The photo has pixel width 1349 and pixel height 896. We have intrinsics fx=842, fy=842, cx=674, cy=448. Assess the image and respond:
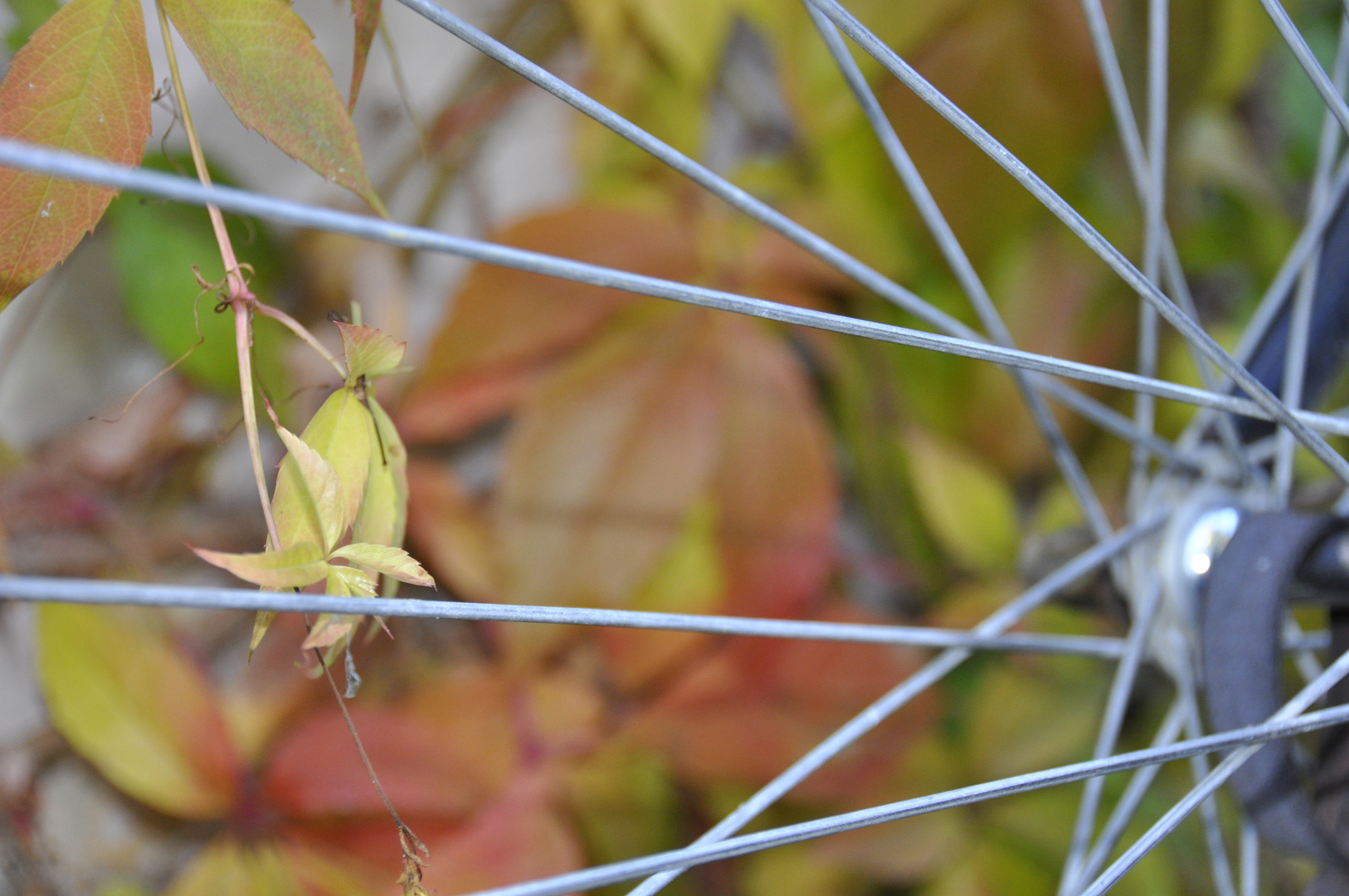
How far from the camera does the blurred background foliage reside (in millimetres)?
323

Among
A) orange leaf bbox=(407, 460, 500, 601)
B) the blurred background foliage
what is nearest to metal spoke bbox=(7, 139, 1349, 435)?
the blurred background foliage

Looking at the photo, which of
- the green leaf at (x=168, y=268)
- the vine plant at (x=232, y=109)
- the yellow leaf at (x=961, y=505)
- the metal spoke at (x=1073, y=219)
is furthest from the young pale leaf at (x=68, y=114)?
the yellow leaf at (x=961, y=505)

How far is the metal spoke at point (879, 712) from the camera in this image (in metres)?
0.14

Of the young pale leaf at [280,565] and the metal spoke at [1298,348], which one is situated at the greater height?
the metal spoke at [1298,348]

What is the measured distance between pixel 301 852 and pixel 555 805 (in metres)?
0.09

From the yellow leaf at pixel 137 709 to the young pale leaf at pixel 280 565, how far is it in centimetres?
25

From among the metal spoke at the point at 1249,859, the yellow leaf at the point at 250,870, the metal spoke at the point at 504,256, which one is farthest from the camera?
the yellow leaf at the point at 250,870

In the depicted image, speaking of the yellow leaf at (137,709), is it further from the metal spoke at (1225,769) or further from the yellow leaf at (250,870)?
the metal spoke at (1225,769)

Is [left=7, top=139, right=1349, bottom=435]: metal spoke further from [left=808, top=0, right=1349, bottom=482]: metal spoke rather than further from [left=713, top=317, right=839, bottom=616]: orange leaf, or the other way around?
[left=713, top=317, right=839, bottom=616]: orange leaf

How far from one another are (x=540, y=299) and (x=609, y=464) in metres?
0.08

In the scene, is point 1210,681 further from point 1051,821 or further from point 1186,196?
point 1186,196

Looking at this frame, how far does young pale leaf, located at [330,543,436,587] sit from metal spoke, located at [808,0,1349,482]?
98 mm

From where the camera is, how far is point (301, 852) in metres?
0.31

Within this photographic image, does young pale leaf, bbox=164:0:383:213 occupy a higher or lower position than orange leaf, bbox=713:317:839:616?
higher
